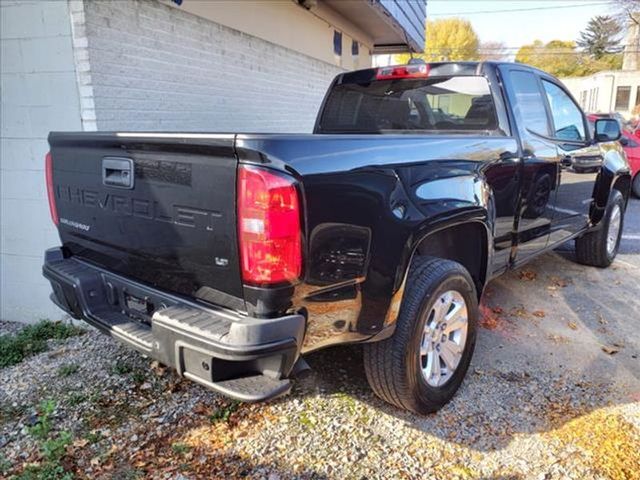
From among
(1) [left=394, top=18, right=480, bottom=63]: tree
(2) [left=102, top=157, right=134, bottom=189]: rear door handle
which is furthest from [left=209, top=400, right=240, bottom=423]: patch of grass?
(1) [left=394, top=18, right=480, bottom=63]: tree

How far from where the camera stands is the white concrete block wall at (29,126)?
3906mm

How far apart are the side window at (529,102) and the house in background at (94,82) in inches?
120

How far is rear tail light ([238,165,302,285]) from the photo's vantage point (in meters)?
1.97

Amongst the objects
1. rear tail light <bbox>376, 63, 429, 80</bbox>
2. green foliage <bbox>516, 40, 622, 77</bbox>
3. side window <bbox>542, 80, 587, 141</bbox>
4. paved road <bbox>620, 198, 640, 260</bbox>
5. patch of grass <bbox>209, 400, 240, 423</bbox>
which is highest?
green foliage <bbox>516, 40, 622, 77</bbox>

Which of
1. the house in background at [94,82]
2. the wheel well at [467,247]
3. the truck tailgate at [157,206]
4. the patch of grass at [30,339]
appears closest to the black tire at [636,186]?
the house in background at [94,82]

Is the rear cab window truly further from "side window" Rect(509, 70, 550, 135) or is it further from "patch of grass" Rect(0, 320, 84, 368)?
"patch of grass" Rect(0, 320, 84, 368)

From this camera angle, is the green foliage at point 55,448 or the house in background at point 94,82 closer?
the green foliage at point 55,448

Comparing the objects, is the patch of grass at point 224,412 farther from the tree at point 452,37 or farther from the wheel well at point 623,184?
the tree at point 452,37

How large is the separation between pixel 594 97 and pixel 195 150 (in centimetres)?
4585

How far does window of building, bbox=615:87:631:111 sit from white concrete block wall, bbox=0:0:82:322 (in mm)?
43912

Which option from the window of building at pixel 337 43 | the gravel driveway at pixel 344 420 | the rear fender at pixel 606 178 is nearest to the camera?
the gravel driveway at pixel 344 420

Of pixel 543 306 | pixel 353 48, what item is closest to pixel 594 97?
pixel 353 48

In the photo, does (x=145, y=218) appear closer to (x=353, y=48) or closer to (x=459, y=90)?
(x=459, y=90)

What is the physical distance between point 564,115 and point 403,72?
5.27 feet
